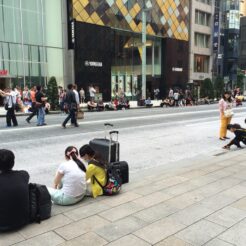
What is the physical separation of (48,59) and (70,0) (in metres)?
5.73

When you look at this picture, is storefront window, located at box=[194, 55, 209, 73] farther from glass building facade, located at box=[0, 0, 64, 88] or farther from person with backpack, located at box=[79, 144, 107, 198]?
person with backpack, located at box=[79, 144, 107, 198]

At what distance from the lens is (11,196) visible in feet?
11.6

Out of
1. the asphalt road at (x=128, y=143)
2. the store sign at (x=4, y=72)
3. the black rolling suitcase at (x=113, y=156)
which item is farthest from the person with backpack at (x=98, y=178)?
the store sign at (x=4, y=72)

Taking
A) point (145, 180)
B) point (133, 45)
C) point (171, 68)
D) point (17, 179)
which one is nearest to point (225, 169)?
point (145, 180)

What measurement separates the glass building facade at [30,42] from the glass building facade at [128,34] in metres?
1.82

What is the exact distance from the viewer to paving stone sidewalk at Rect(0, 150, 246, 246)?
344 cm

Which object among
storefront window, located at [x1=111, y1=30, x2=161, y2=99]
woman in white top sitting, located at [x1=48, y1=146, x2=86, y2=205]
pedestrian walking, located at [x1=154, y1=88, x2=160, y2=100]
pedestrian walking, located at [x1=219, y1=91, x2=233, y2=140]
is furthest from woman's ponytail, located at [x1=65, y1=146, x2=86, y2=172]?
pedestrian walking, located at [x1=154, y1=88, x2=160, y2=100]

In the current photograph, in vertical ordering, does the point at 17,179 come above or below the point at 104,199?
above

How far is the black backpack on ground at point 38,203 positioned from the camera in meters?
3.83

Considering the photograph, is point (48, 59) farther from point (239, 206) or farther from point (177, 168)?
point (239, 206)

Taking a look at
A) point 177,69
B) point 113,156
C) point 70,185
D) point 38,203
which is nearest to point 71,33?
point 177,69

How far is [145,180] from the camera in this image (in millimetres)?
5695

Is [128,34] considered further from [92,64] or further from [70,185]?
[70,185]

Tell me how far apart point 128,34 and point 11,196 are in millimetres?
35207
